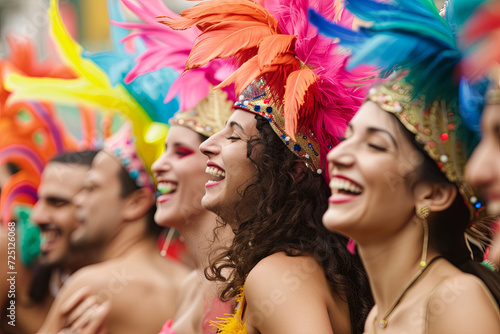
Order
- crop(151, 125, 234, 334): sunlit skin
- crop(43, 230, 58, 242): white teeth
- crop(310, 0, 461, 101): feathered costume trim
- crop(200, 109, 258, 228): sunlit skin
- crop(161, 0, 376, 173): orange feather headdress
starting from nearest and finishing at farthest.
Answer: crop(310, 0, 461, 101): feathered costume trim < crop(161, 0, 376, 173): orange feather headdress < crop(200, 109, 258, 228): sunlit skin < crop(151, 125, 234, 334): sunlit skin < crop(43, 230, 58, 242): white teeth

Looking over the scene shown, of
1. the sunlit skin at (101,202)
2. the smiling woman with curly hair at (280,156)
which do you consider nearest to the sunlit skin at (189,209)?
the smiling woman with curly hair at (280,156)

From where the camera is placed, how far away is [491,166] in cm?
170

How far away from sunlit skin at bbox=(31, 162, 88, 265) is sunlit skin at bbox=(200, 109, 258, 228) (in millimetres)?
2069

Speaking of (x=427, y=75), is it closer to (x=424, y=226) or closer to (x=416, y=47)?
(x=416, y=47)

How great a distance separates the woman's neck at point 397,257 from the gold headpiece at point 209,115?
163 cm

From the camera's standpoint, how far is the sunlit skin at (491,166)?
166 centimetres

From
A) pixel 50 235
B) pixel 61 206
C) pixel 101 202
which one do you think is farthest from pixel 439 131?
pixel 50 235

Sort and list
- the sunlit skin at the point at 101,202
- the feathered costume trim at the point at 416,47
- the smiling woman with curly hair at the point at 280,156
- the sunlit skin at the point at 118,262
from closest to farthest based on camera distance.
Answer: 1. the feathered costume trim at the point at 416,47
2. the smiling woman with curly hair at the point at 280,156
3. the sunlit skin at the point at 118,262
4. the sunlit skin at the point at 101,202

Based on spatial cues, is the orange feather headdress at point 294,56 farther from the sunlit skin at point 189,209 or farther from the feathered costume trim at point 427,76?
the sunlit skin at point 189,209

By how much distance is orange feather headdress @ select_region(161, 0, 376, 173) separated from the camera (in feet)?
9.15

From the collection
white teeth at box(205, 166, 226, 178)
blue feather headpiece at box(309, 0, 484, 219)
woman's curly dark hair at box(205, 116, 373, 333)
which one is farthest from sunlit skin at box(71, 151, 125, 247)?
blue feather headpiece at box(309, 0, 484, 219)

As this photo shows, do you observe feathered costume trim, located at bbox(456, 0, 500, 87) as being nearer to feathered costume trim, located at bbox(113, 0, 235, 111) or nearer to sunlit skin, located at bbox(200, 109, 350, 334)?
sunlit skin, located at bbox(200, 109, 350, 334)

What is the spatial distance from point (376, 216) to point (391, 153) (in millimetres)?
199

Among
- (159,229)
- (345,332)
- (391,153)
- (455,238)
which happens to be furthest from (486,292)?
(159,229)
